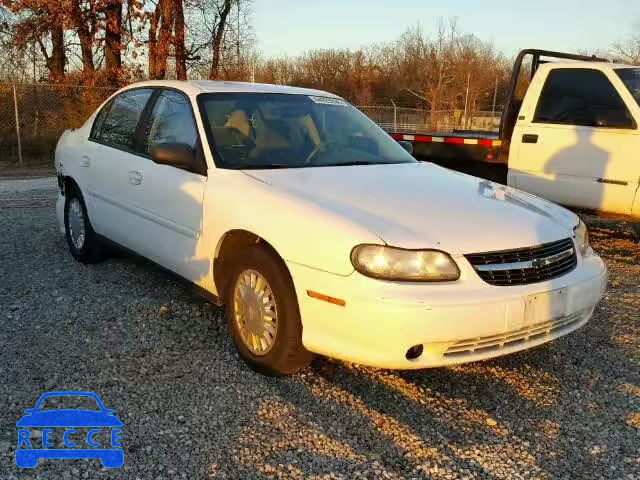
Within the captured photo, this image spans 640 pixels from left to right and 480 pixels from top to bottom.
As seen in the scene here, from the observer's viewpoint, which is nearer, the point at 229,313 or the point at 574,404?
the point at 574,404

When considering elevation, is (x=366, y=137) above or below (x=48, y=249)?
above

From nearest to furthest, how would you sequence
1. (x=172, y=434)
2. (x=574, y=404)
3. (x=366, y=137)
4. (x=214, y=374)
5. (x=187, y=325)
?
(x=172, y=434)
(x=574, y=404)
(x=214, y=374)
(x=187, y=325)
(x=366, y=137)

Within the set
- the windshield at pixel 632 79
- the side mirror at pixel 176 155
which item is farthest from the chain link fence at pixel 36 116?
the windshield at pixel 632 79

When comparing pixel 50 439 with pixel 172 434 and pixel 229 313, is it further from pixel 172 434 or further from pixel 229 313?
pixel 229 313

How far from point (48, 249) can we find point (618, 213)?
567cm

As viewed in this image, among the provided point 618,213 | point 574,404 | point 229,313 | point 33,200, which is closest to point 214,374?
point 229,313

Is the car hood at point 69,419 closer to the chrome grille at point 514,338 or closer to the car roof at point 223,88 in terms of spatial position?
the chrome grille at point 514,338

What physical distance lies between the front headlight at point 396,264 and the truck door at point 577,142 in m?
3.99

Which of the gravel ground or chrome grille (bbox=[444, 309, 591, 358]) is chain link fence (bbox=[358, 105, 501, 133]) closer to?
the gravel ground

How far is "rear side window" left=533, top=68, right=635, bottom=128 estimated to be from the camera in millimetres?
6184

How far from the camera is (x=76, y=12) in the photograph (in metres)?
18.0

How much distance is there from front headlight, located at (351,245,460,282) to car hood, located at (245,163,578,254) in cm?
6

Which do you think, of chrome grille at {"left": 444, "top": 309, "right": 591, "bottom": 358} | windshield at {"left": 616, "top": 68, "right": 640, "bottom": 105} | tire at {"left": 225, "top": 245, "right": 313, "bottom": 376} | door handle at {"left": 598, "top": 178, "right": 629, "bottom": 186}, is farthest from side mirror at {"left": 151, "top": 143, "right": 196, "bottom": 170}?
windshield at {"left": 616, "top": 68, "right": 640, "bottom": 105}

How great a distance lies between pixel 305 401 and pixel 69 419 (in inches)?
44.9
